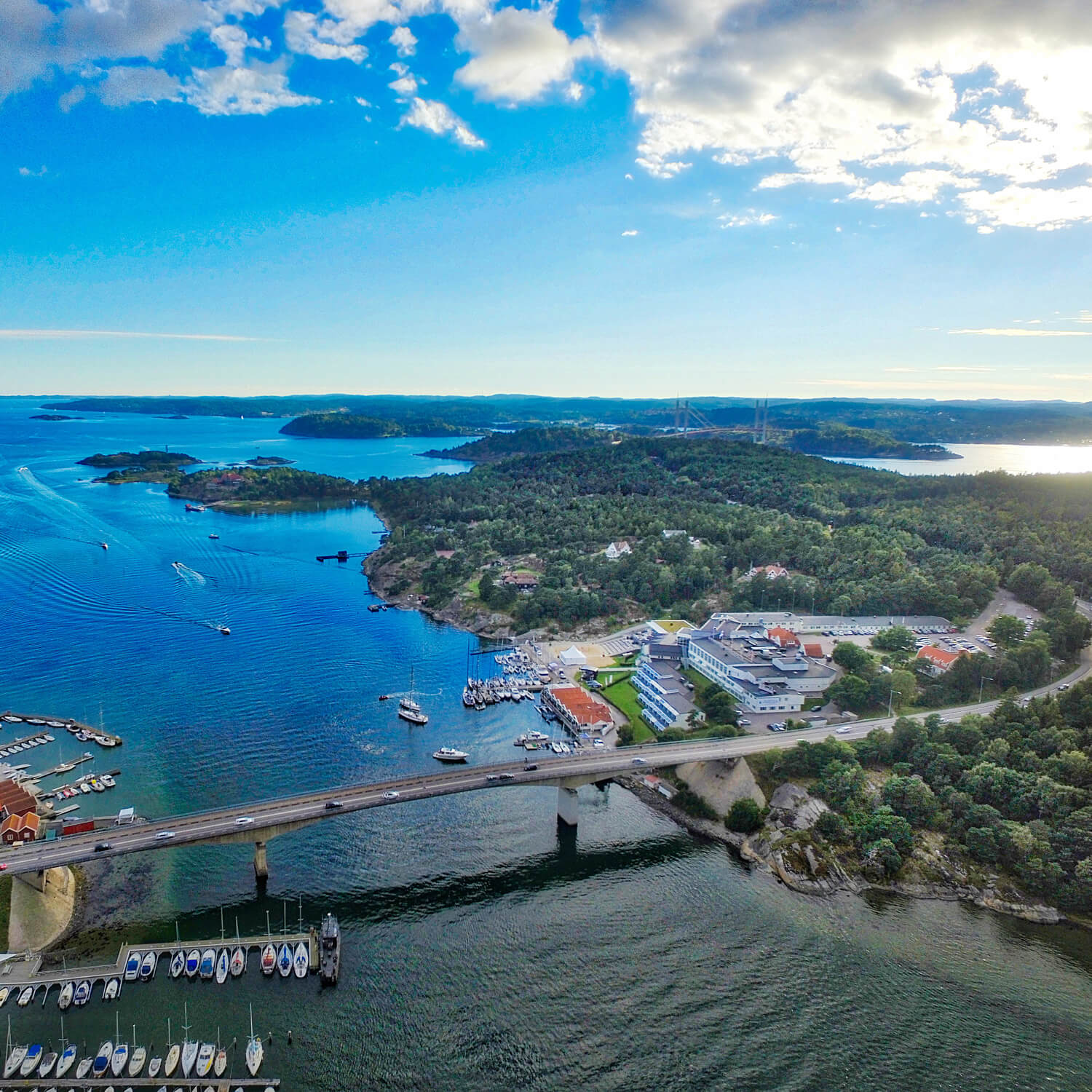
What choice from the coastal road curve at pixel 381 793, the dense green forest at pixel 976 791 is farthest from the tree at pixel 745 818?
the coastal road curve at pixel 381 793

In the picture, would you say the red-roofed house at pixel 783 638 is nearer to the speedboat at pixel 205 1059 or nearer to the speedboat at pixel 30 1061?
the speedboat at pixel 205 1059

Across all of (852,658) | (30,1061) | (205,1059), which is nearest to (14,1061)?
(30,1061)

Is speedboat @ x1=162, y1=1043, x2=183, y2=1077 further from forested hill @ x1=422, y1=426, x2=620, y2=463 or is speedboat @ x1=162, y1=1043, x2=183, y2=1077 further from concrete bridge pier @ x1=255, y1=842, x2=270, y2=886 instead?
forested hill @ x1=422, y1=426, x2=620, y2=463

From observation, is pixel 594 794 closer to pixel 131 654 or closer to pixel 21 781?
pixel 21 781

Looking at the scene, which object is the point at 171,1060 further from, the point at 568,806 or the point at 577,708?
the point at 577,708

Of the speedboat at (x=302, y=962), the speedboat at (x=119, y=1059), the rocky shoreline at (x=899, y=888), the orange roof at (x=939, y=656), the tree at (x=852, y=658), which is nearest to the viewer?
the speedboat at (x=119, y=1059)
